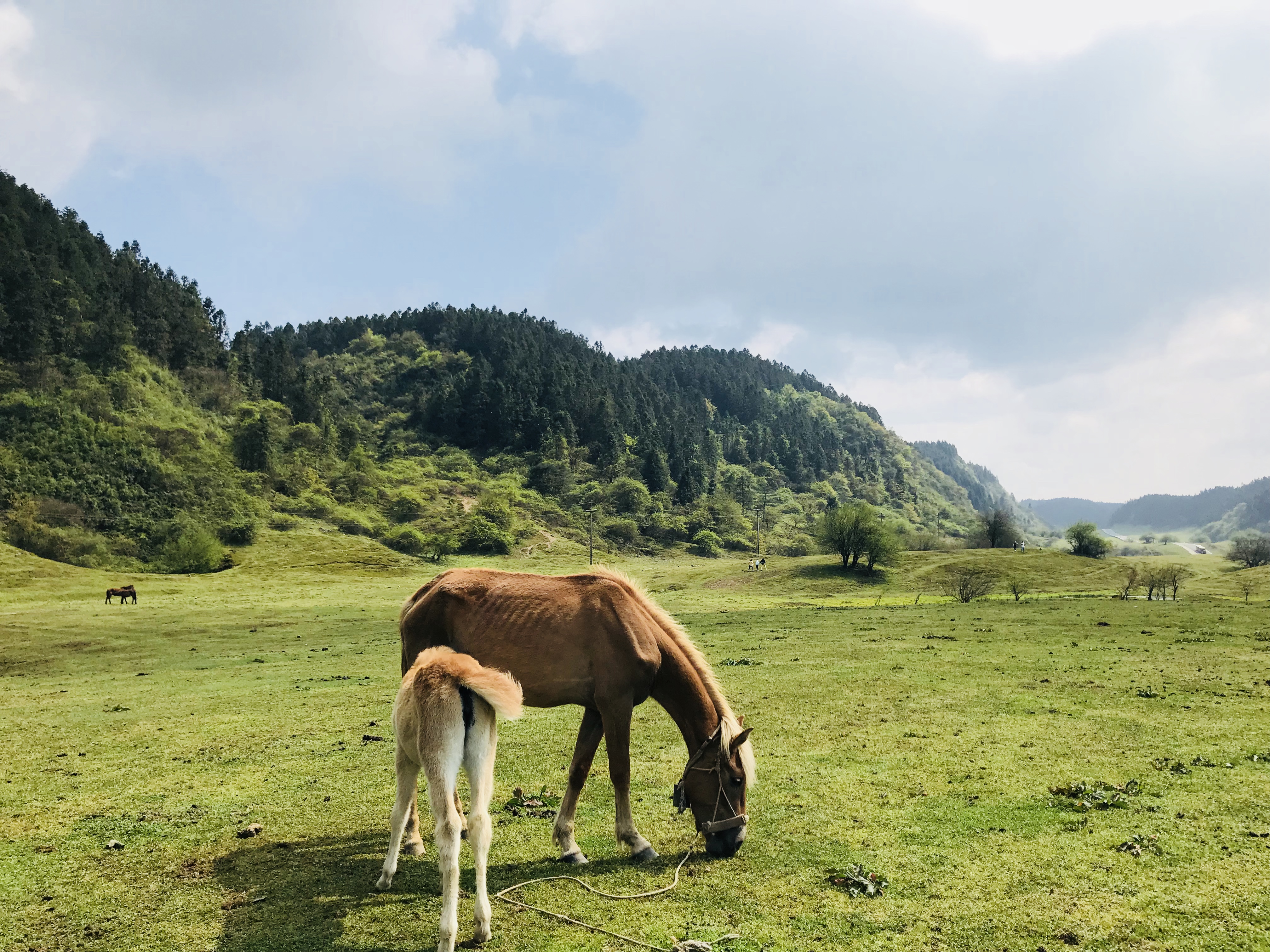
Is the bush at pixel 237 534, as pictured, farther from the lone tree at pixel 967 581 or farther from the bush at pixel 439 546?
the lone tree at pixel 967 581

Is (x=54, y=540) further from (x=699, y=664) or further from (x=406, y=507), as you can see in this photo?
(x=699, y=664)

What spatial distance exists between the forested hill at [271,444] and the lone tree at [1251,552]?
39585 mm

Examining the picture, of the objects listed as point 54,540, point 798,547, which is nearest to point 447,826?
point 54,540

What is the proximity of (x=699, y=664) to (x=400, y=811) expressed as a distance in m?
3.68

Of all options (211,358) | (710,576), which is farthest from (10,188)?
(710,576)

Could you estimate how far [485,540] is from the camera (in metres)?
109

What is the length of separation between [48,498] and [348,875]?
4276 inches

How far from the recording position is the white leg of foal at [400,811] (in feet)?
23.4

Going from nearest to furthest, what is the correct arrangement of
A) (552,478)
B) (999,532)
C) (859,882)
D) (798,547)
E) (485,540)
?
1. (859,882)
2. (485,540)
3. (999,532)
4. (798,547)
5. (552,478)

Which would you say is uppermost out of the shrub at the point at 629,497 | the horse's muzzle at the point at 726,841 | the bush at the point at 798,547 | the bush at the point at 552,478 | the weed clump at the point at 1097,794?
the bush at the point at 552,478

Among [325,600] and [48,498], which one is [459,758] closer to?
[325,600]

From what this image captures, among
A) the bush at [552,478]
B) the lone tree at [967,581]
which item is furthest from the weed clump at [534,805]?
the bush at [552,478]

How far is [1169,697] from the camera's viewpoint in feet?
51.3

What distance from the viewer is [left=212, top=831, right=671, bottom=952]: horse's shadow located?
6238 mm
